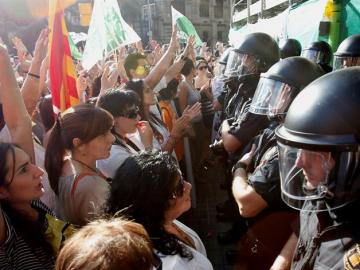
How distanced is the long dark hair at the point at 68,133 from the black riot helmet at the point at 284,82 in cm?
110

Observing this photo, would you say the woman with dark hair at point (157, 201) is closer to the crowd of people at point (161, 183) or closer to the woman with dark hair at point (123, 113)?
the crowd of people at point (161, 183)

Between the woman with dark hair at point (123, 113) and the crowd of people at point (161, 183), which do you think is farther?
the woman with dark hair at point (123, 113)

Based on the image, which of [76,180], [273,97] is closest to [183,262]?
[76,180]

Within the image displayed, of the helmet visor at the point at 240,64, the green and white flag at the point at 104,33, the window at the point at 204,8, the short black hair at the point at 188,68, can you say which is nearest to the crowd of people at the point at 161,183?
the helmet visor at the point at 240,64

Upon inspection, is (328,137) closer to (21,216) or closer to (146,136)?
(21,216)

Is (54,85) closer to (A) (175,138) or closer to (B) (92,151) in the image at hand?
(B) (92,151)

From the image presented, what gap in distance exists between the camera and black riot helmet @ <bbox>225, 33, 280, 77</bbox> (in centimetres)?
361

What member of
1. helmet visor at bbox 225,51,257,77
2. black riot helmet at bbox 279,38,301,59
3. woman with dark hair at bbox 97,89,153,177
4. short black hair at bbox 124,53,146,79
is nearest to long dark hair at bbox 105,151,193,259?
woman with dark hair at bbox 97,89,153,177

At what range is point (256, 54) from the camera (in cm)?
360

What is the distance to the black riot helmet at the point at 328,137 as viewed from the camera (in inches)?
55.7

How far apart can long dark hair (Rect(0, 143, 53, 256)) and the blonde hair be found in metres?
0.54

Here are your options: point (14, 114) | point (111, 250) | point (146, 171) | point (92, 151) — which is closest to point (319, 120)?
point (146, 171)

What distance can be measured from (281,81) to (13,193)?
5.50 ft

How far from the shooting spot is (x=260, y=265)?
2492 mm
